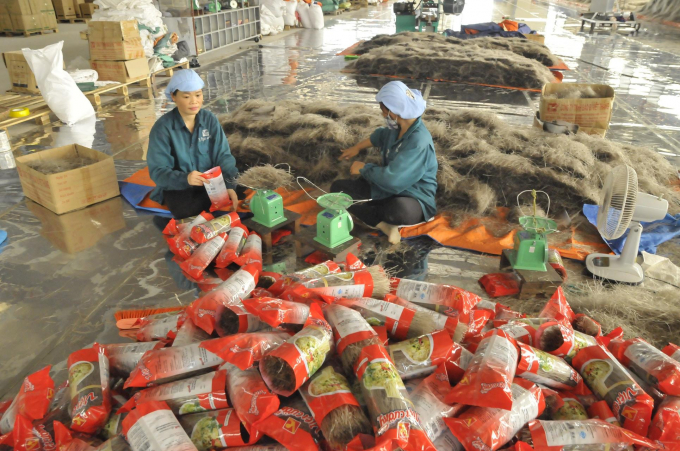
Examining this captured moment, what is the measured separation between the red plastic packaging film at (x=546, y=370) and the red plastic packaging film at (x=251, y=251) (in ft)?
5.03

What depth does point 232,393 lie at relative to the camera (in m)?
1.47

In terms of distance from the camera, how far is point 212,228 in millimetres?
2830

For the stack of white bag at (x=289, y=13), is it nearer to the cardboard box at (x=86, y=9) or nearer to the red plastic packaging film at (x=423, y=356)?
the cardboard box at (x=86, y=9)

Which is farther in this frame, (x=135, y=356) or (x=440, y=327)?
(x=440, y=327)

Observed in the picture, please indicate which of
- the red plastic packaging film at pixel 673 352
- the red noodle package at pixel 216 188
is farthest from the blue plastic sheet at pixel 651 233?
the red noodle package at pixel 216 188

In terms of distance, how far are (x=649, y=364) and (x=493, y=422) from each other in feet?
2.33

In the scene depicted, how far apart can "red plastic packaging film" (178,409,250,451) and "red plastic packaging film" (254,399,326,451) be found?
0.26ft

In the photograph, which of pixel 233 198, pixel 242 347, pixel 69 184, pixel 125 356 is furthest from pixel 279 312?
pixel 69 184

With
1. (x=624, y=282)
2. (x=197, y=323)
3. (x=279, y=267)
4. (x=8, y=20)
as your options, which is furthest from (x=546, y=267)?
(x=8, y=20)

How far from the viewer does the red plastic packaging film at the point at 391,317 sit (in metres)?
1.80

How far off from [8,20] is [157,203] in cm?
1012

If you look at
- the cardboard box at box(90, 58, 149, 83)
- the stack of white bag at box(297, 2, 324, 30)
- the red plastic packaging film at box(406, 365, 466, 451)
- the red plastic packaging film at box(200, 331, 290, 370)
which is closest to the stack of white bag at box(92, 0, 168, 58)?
the cardboard box at box(90, 58, 149, 83)

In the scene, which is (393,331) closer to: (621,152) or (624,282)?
(624,282)

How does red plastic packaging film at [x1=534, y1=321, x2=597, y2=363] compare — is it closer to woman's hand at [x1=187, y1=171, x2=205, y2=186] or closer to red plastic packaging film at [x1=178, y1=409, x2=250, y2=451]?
red plastic packaging film at [x1=178, y1=409, x2=250, y2=451]
